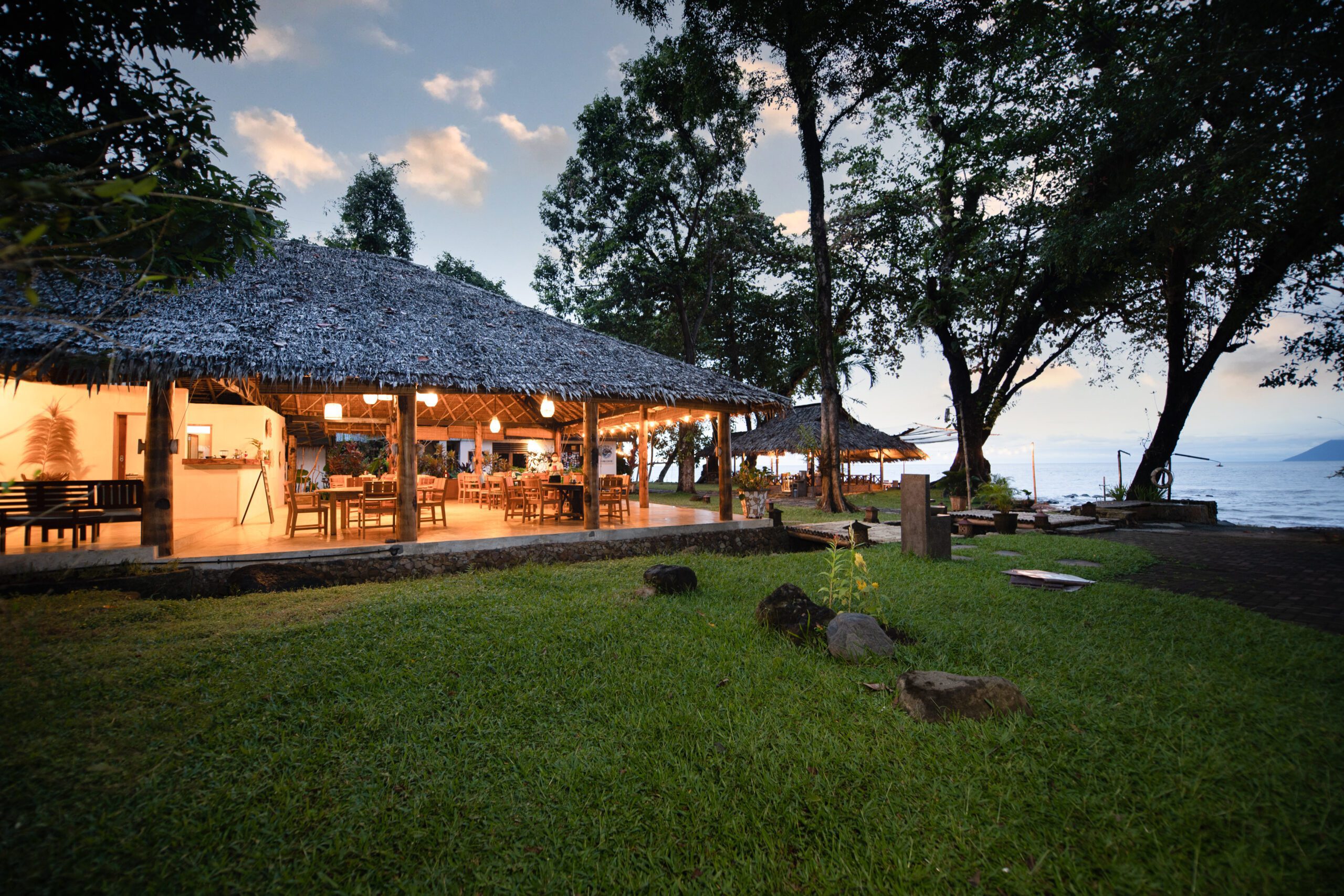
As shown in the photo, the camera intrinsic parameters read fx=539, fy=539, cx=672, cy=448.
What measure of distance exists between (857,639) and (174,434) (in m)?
11.1

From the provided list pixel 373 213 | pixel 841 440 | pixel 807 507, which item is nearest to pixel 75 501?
pixel 807 507

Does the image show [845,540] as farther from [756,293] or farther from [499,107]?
[756,293]

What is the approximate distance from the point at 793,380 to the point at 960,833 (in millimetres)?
22606

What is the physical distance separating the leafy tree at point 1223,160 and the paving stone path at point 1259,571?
491 centimetres

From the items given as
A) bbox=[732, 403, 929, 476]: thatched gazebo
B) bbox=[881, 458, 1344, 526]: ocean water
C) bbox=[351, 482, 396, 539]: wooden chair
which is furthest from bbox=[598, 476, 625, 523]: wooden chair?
bbox=[732, 403, 929, 476]: thatched gazebo

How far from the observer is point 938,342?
60.6 feet

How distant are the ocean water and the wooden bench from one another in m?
10.4

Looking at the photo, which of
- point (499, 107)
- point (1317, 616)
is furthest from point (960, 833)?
point (499, 107)

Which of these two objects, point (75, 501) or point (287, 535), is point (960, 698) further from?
point (287, 535)

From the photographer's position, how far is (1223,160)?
26.0 feet

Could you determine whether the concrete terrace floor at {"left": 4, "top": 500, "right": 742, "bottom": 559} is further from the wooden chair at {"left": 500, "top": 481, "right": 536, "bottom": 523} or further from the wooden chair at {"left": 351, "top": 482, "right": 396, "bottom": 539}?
the wooden chair at {"left": 351, "top": 482, "right": 396, "bottom": 539}

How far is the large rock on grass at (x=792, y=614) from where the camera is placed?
4203 millimetres

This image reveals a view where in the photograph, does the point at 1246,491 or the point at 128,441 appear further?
the point at 1246,491

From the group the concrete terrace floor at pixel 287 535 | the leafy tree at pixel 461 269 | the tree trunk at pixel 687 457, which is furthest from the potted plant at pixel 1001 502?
the leafy tree at pixel 461 269
